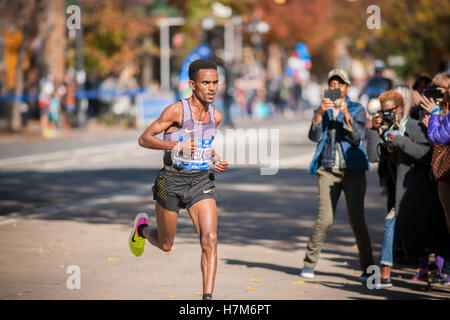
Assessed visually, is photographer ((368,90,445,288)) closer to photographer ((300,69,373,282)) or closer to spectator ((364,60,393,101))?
photographer ((300,69,373,282))

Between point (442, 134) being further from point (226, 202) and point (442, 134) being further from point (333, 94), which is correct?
point (226, 202)

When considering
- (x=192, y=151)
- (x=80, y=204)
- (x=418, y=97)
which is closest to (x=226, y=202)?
(x=80, y=204)

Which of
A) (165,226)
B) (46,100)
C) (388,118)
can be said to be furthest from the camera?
(46,100)

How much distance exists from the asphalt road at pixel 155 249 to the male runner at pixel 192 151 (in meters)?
0.77

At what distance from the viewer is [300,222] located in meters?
11.4

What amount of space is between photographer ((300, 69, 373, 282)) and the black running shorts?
5.10 feet

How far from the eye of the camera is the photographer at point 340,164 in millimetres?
8117

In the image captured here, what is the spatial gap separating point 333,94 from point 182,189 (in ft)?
5.87

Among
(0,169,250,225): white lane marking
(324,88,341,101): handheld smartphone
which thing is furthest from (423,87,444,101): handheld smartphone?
(0,169,250,225): white lane marking

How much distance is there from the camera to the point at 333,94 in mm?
7992

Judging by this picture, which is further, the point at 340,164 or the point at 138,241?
the point at 340,164

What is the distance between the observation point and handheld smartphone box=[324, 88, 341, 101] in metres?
7.98
